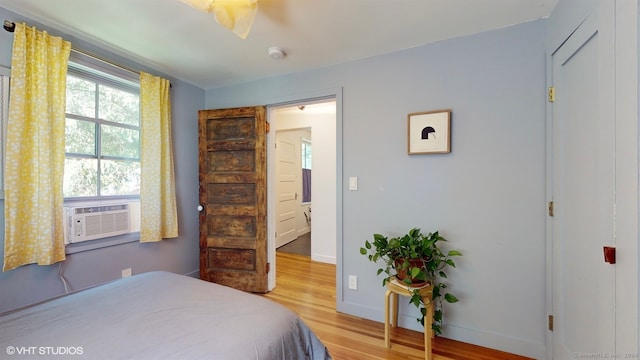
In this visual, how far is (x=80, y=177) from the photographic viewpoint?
2084 millimetres

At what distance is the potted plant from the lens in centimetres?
175

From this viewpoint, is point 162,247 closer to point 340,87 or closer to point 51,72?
point 51,72

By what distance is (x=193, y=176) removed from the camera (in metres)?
2.98

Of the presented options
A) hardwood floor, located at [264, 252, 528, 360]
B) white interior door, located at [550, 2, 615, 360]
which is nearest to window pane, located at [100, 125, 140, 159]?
hardwood floor, located at [264, 252, 528, 360]

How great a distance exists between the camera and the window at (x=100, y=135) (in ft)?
6.68

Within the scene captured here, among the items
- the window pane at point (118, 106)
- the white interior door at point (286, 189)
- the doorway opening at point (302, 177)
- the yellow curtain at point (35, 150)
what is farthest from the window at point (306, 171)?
the yellow curtain at point (35, 150)

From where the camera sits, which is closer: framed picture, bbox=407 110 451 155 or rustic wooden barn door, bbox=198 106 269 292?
framed picture, bbox=407 110 451 155

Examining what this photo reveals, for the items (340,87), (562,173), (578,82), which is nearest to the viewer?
(578,82)

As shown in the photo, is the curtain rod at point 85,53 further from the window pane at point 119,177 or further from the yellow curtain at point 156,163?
the window pane at point 119,177

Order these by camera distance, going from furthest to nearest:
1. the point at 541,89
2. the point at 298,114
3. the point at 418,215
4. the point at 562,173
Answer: the point at 298,114 → the point at 418,215 → the point at 541,89 → the point at 562,173

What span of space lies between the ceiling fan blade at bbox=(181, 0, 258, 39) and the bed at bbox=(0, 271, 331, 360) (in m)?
1.46

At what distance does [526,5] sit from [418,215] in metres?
1.55

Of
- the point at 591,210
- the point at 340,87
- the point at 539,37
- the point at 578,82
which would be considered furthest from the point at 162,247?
the point at 539,37

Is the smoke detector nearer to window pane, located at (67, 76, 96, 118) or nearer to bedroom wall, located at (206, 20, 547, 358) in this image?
bedroom wall, located at (206, 20, 547, 358)
